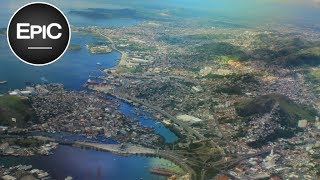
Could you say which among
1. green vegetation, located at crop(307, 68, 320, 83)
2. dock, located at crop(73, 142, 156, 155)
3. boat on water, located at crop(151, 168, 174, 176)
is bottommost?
boat on water, located at crop(151, 168, 174, 176)

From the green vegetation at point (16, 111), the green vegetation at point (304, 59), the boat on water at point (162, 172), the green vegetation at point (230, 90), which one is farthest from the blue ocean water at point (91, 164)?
the green vegetation at point (304, 59)

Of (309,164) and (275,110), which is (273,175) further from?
(275,110)

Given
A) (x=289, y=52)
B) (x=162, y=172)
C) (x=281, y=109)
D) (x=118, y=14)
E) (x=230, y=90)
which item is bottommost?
(x=162, y=172)

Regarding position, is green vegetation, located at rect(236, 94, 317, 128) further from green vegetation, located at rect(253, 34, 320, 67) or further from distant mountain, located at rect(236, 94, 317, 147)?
green vegetation, located at rect(253, 34, 320, 67)

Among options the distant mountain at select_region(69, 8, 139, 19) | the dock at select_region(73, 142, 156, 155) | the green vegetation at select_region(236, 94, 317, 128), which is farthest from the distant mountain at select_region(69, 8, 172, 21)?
the dock at select_region(73, 142, 156, 155)

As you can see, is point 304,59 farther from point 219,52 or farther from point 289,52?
point 219,52

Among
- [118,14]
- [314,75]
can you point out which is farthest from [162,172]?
[118,14]
